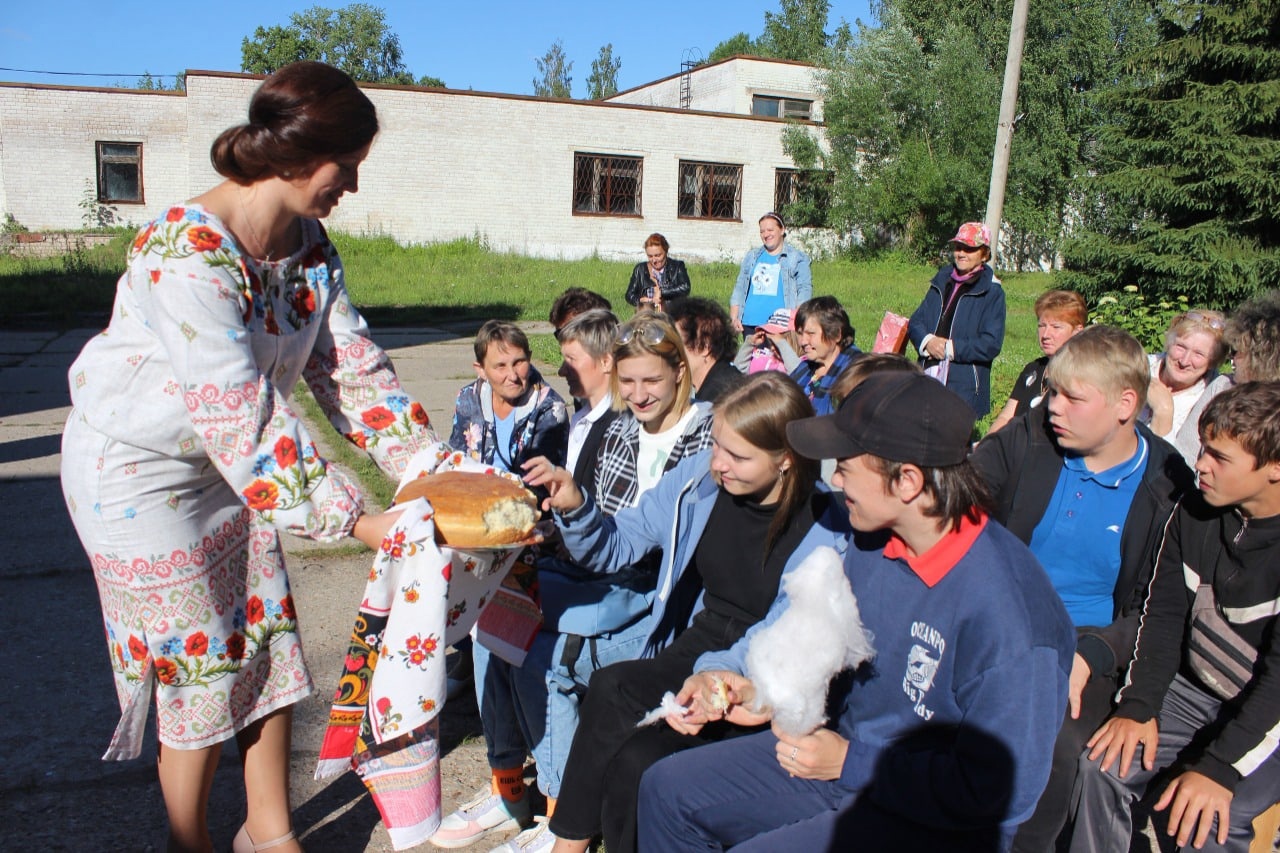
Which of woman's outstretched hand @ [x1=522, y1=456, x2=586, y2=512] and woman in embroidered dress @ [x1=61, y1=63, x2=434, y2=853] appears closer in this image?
woman in embroidered dress @ [x1=61, y1=63, x2=434, y2=853]

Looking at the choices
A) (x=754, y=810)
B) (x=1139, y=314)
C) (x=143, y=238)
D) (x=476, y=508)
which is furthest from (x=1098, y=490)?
(x=1139, y=314)

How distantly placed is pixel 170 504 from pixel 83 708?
200cm

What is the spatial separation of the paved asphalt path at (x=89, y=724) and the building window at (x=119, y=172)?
22.3 metres

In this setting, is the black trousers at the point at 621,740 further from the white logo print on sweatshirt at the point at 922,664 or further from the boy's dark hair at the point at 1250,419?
the boy's dark hair at the point at 1250,419

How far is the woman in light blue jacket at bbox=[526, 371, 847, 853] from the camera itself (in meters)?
2.72

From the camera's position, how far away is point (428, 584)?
91.9 inches

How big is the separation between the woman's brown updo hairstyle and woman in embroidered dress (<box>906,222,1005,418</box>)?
554cm

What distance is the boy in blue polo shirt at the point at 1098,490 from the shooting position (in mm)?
3043

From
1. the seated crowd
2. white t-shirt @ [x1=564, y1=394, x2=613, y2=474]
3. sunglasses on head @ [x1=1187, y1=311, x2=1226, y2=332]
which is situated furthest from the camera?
sunglasses on head @ [x1=1187, y1=311, x2=1226, y2=332]

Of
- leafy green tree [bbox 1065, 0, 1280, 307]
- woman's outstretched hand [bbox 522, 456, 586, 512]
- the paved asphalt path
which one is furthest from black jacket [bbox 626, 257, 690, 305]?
leafy green tree [bbox 1065, 0, 1280, 307]

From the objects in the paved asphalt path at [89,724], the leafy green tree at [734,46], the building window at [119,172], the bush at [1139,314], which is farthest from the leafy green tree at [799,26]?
the paved asphalt path at [89,724]

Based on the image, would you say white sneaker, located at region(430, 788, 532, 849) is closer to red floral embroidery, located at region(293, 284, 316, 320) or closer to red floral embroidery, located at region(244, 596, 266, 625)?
red floral embroidery, located at region(244, 596, 266, 625)

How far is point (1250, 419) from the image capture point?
2.64 meters

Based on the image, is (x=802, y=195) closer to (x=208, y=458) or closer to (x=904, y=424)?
(x=904, y=424)
